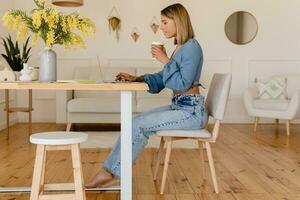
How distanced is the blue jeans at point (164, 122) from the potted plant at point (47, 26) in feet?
1.87

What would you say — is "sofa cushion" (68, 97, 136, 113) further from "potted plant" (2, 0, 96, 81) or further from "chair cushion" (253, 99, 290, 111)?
"potted plant" (2, 0, 96, 81)

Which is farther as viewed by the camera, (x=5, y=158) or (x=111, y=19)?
(x=111, y=19)

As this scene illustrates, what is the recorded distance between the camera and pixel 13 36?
231 inches

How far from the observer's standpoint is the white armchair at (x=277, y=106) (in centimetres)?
491

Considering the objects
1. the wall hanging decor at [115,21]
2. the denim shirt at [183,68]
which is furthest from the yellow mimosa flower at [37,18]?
the wall hanging decor at [115,21]

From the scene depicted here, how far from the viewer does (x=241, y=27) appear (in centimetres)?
609

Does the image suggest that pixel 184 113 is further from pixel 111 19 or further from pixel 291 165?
pixel 111 19

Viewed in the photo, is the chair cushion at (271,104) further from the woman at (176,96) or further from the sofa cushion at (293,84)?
the woman at (176,96)

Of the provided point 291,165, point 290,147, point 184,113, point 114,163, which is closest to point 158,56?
point 184,113

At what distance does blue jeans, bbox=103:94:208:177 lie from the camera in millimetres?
2418

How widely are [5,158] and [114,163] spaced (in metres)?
1.54

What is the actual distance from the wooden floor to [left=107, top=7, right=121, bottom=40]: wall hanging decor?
83.8 inches

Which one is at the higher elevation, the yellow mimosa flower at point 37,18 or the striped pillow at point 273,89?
the yellow mimosa flower at point 37,18

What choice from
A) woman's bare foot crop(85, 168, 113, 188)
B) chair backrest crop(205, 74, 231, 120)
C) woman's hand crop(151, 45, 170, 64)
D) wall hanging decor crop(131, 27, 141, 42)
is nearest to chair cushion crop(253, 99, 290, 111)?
wall hanging decor crop(131, 27, 141, 42)
